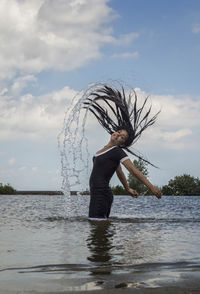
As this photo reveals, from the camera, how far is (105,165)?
7.14 metres

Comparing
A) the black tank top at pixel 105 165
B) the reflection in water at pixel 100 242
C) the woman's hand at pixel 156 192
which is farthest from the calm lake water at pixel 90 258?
the black tank top at pixel 105 165

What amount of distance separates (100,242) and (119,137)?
8.48 ft

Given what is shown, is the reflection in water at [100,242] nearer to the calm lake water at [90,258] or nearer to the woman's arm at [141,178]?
the calm lake water at [90,258]

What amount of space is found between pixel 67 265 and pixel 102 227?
3.32m

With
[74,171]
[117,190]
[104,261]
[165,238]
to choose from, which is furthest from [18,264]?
[117,190]

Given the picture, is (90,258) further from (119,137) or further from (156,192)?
(119,137)

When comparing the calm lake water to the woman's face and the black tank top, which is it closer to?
the black tank top

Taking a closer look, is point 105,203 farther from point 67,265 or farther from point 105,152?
point 67,265

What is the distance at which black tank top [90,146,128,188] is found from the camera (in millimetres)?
7046

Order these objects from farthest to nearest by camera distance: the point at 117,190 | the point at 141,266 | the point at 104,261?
the point at 117,190 → the point at 104,261 → the point at 141,266

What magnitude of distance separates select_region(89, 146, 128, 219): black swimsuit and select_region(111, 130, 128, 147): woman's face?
0.92ft

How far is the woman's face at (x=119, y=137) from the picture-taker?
7348 mm

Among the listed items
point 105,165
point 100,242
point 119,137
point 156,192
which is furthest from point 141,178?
point 100,242

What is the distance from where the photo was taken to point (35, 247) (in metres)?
4.92
